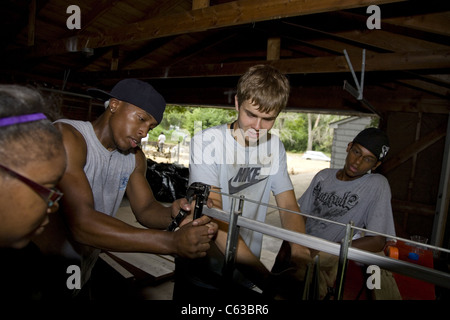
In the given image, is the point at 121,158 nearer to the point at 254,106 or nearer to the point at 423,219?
the point at 254,106

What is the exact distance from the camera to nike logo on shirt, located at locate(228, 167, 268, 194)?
5.75ft

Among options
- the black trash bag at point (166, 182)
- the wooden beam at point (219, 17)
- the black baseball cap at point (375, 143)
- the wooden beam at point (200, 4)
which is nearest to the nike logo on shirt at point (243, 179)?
the black baseball cap at point (375, 143)

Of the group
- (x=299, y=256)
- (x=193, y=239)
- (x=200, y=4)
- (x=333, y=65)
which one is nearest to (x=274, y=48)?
(x=333, y=65)

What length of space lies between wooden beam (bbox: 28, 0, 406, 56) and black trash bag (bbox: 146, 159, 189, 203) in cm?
372

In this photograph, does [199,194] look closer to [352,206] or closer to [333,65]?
[352,206]

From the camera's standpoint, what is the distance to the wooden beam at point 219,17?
101 inches

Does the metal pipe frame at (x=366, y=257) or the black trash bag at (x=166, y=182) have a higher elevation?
the metal pipe frame at (x=366, y=257)

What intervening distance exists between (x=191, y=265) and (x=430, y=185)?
610 centimetres

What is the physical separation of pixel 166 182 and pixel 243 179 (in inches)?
239

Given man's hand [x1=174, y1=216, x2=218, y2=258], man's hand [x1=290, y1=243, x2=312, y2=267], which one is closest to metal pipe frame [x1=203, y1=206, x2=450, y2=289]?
man's hand [x1=174, y1=216, x2=218, y2=258]

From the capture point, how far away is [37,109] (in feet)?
2.76

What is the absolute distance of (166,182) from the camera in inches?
299

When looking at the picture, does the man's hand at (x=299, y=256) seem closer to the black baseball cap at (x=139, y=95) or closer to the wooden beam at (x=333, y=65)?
the black baseball cap at (x=139, y=95)

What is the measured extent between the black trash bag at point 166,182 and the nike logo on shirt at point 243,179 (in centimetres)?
580
